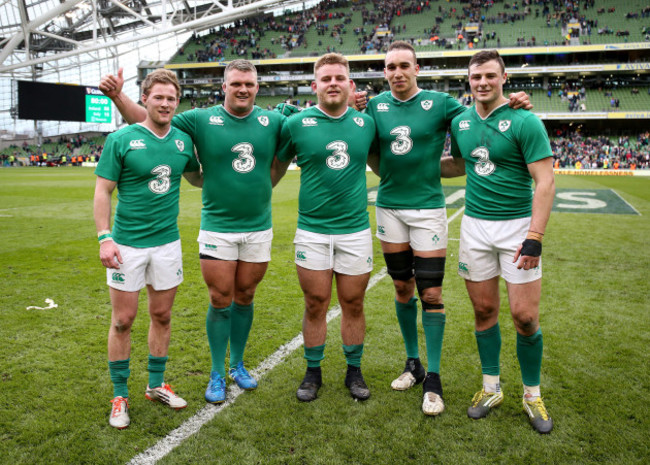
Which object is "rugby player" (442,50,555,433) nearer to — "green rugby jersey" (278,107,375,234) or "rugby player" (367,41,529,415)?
"rugby player" (367,41,529,415)

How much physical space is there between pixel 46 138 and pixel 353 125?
61.9 meters

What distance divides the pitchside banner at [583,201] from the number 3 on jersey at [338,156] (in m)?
8.77

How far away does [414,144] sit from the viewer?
348 centimetres

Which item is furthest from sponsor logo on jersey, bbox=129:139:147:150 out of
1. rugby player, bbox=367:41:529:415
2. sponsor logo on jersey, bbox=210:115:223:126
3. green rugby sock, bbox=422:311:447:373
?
green rugby sock, bbox=422:311:447:373

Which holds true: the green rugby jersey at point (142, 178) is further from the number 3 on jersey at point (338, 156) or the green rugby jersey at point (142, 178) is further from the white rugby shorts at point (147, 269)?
the number 3 on jersey at point (338, 156)

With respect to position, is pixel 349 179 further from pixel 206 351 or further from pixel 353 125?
pixel 206 351

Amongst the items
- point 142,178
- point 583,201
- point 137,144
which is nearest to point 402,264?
point 142,178

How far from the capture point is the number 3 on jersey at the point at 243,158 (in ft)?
11.1

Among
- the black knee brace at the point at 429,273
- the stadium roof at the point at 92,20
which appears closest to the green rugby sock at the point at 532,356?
the black knee brace at the point at 429,273

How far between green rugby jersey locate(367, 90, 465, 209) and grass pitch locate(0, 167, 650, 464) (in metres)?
1.46

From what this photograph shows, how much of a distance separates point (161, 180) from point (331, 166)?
1183mm

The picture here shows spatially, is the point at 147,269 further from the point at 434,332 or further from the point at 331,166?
the point at 434,332

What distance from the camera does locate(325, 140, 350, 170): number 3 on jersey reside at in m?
3.32

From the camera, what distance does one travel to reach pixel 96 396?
3348 mm
